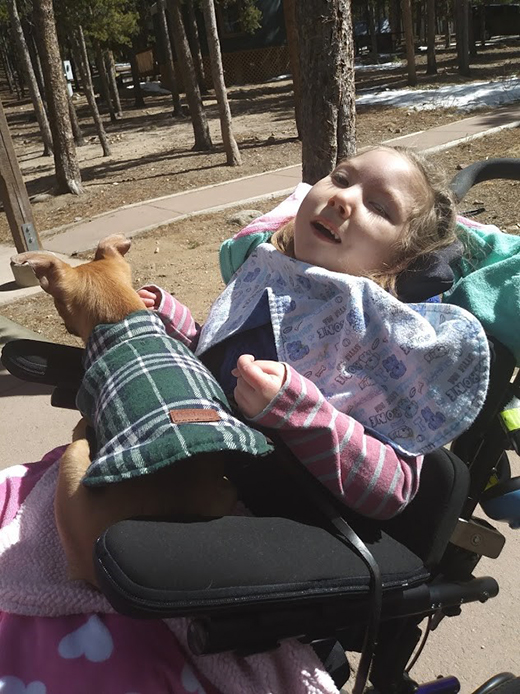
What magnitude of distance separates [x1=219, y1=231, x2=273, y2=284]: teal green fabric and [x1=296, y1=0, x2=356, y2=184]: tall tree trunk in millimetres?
2703

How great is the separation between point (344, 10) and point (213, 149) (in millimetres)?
8648

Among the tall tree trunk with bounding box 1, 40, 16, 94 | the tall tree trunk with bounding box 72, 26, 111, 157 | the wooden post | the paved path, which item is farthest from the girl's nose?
the tall tree trunk with bounding box 1, 40, 16, 94

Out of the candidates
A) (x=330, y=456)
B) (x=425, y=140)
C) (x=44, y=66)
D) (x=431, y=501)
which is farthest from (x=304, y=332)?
(x=425, y=140)

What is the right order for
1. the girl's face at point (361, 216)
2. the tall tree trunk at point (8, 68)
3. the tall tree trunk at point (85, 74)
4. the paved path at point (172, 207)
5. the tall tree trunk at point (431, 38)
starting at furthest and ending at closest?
the tall tree trunk at point (8, 68) → the tall tree trunk at point (431, 38) → the tall tree trunk at point (85, 74) → the paved path at point (172, 207) → the girl's face at point (361, 216)

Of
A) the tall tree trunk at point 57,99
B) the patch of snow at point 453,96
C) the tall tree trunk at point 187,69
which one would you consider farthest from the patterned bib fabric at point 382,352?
the patch of snow at point 453,96

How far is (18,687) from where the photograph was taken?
124cm

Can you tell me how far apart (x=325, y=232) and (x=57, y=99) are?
8.75 meters

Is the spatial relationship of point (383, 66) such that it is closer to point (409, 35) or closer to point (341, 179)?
point (409, 35)

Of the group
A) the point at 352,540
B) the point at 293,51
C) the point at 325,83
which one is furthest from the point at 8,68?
the point at 352,540

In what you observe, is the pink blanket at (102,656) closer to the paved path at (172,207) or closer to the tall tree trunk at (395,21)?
the paved path at (172,207)

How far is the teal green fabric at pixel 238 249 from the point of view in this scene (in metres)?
2.03

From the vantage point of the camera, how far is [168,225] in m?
7.67

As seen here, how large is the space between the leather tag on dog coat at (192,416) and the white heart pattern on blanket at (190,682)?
451 mm

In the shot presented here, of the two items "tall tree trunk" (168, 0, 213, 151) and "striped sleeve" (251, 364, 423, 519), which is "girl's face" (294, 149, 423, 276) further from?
"tall tree trunk" (168, 0, 213, 151)
